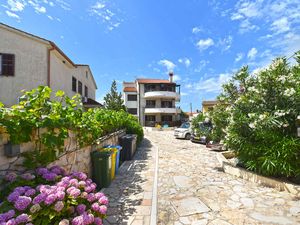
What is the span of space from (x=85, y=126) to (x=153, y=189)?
8.64 ft

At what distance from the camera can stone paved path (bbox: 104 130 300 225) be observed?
3463 millimetres

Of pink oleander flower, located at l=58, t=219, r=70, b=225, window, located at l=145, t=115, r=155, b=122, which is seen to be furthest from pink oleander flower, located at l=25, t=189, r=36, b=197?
window, located at l=145, t=115, r=155, b=122

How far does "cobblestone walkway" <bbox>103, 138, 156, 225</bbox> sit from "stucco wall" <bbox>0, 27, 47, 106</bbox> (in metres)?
9.16

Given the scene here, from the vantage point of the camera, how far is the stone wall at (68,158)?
2545mm

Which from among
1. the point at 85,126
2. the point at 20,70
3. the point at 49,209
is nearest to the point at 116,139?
the point at 85,126

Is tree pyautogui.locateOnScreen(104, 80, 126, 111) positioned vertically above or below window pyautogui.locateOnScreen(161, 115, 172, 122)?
above

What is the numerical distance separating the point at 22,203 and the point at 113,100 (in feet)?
107

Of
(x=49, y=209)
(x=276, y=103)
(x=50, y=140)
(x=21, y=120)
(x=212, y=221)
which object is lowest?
(x=212, y=221)

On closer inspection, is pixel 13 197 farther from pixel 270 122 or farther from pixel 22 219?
pixel 270 122

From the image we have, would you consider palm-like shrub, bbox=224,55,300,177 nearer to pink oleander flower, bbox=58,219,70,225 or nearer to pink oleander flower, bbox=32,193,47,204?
pink oleander flower, bbox=58,219,70,225

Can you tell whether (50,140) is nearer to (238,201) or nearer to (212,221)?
(212,221)

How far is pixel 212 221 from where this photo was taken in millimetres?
3375

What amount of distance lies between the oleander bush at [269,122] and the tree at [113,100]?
27.9 metres

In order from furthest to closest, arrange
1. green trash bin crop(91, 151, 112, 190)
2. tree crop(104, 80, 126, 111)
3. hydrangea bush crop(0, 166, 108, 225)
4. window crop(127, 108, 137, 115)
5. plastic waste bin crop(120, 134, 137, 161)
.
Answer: window crop(127, 108, 137, 115) → tree crop(104, 80, 126, 111) → plastic waste bin crop(120, 134, 137, 161) → green trash bin crop(91, 151, 112, 190) → hydrangea bush crop(0, 166, 108, 225)
